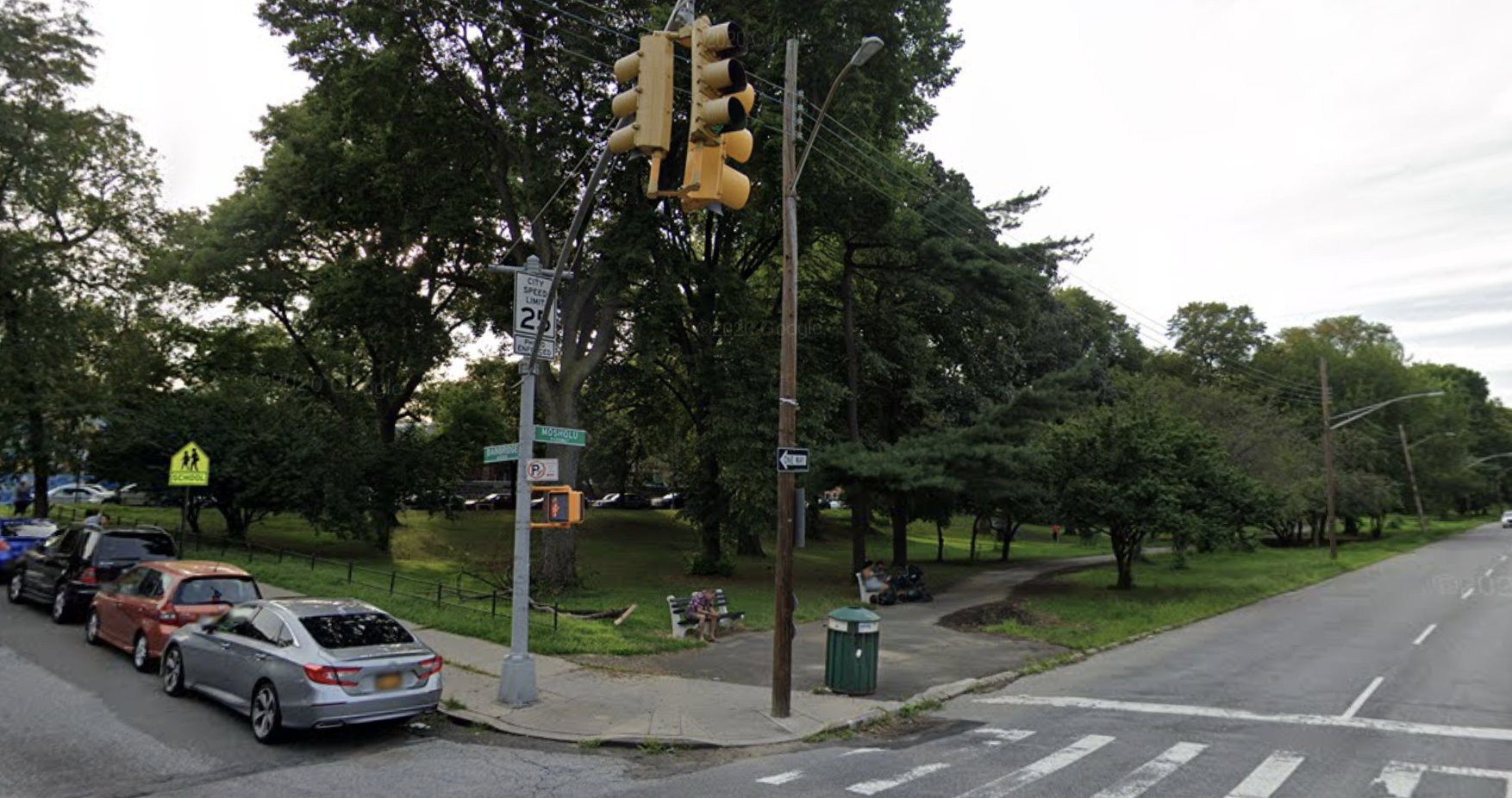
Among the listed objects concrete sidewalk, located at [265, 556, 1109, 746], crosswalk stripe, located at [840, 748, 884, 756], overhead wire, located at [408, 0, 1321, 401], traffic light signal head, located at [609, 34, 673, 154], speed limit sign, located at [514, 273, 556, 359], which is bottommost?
concrete sidewalk, located at [265, 556, 1109, 746]

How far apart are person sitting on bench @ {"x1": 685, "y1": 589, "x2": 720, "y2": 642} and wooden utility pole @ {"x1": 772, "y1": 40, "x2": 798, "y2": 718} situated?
4722mm

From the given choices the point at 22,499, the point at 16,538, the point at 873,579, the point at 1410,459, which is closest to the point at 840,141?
the point at 873,579

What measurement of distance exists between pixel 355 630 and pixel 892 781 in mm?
6157

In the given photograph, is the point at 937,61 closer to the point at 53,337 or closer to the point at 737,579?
the point at 737,579

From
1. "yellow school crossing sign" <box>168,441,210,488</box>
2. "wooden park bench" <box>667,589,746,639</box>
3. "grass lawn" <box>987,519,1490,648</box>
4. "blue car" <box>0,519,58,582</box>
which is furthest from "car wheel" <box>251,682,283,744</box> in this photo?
"grass lawn" <box>987,519,1490,648</box>

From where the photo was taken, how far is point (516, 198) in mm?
24922

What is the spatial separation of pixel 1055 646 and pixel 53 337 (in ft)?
105

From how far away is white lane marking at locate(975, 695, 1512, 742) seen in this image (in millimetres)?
9875

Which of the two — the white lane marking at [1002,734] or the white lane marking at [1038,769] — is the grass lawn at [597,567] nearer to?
the white lane marking at [1002,734]

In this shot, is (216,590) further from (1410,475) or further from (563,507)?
(1410,475)

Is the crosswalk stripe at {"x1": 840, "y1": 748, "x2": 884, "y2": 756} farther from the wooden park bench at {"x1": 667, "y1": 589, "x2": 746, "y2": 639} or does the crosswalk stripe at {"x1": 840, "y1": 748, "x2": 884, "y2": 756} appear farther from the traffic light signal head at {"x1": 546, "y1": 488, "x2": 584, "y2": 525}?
the wooden park bench at {"x1": 667, "y1": 589, "x2": 746, "y2": 639}

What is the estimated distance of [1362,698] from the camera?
11781 millimetres

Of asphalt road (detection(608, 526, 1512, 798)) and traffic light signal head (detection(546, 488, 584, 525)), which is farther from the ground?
traffic light signal head (detection(546, 488, 584, 525))

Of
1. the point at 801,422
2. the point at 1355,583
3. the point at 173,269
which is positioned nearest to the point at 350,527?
the point at 173,269
